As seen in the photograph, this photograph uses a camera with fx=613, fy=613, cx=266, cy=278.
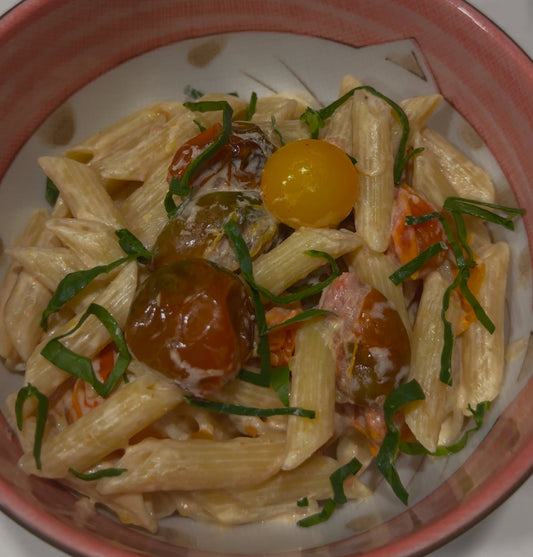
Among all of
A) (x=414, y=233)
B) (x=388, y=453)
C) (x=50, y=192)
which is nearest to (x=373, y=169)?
(x=414, y=233)

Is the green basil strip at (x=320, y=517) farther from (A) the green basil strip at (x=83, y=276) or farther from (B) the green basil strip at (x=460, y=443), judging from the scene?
(A) the green basil strip at (x=83, y=276)

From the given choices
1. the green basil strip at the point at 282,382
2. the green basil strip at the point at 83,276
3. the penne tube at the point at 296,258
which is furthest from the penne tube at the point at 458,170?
the green basil strip at the point at 83,276

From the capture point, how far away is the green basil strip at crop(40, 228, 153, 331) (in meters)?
1.34

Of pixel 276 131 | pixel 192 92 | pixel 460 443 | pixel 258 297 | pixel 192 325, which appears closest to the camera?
pixel 192 325

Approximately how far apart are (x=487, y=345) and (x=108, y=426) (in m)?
0.87

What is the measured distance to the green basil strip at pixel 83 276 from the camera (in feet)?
4.39

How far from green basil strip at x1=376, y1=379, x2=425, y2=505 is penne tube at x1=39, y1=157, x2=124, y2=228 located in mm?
734

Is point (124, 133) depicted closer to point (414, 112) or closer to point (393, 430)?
point (414, 112)

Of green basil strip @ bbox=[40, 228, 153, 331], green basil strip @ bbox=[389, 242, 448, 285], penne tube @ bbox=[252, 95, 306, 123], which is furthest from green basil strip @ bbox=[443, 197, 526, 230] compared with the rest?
green basil strip @ bbox=[40, 228, 153, 331]

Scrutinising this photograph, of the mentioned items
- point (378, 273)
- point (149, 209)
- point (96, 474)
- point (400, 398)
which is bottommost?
point (96, 474)

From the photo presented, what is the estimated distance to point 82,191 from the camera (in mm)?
1469

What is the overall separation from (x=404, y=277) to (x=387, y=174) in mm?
256

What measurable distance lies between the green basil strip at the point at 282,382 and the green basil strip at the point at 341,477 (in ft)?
0.63

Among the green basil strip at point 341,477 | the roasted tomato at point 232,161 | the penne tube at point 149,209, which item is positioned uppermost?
the roasted tomato at point 232,161
